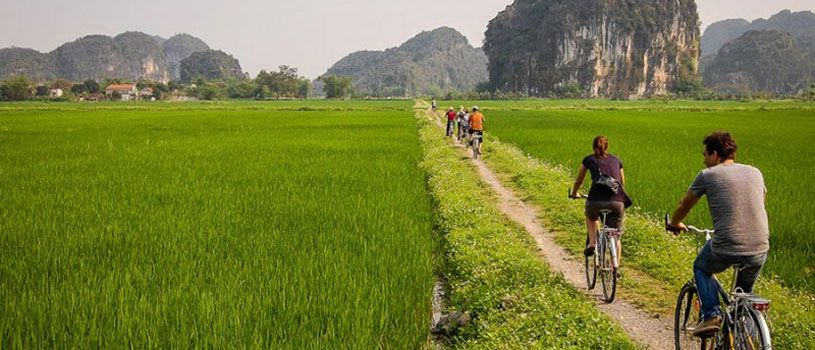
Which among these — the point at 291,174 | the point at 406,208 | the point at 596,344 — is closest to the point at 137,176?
the point at 291,174

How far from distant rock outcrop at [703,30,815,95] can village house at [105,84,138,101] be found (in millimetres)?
149943

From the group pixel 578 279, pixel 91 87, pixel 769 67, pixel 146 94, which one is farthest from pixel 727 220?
pixel 769 67

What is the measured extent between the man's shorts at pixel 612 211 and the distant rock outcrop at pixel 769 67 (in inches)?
6825

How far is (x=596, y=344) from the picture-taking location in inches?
161

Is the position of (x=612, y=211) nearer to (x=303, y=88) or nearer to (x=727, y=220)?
(x=727, y=220)

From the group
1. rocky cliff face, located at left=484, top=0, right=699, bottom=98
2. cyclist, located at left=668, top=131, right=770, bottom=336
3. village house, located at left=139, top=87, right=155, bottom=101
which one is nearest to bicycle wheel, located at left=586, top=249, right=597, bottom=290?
cyclist, located at left=668, top=131, right=770, bottom=336

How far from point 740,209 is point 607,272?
2121 mm

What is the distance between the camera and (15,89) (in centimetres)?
8538

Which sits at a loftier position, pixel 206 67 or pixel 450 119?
pixel 206 67

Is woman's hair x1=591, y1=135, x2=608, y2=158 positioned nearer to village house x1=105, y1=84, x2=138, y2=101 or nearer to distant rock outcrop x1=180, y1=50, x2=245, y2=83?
village house x1=105, y1=84, x2=138, y2=101

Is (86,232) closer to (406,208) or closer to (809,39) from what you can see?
(406,208)

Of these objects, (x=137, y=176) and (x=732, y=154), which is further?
(x=137, y=176)

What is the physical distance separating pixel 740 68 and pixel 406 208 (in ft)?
615

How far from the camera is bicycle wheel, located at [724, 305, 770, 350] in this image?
2806 mm
